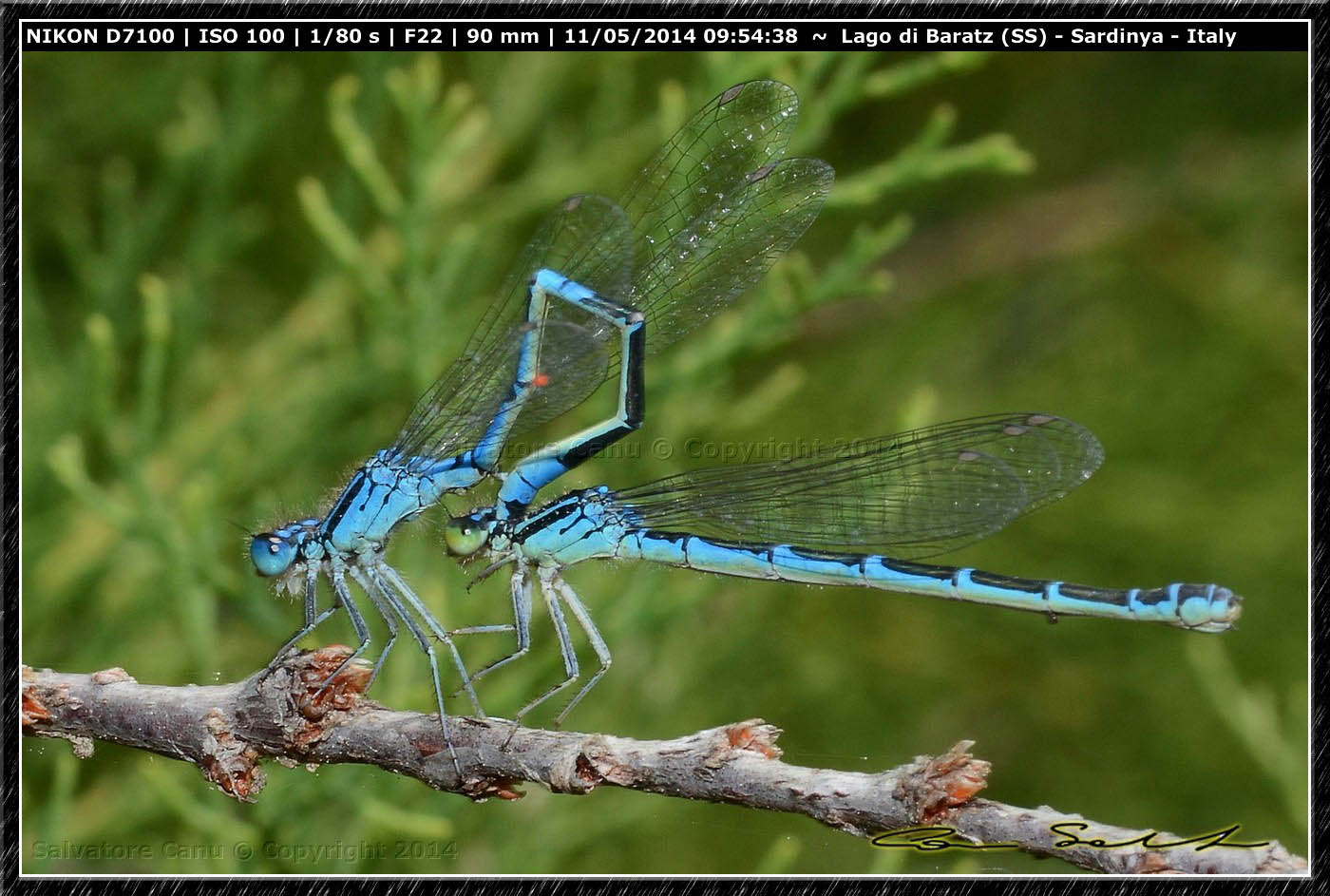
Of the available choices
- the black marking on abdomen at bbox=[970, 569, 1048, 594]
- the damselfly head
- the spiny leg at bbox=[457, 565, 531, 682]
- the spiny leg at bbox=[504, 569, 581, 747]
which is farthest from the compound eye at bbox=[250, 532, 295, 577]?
the black marking on abdomen at bbox=[970, 569, 1048, 594]

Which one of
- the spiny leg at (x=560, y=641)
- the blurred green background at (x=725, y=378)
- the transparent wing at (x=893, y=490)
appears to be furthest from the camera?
the blurred green background at (x=725, y=378)

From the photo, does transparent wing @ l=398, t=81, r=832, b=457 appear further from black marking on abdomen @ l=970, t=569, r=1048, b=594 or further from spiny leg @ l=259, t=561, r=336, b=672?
black marking on abdomen @ l=970, t=569, r=1048, b=594

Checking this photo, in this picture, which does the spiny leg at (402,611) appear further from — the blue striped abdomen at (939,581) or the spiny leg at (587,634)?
the blue striped abdomen at (939,581)

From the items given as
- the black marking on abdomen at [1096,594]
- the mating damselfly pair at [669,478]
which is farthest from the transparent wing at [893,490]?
the black marking on abdomen at [1096,594]

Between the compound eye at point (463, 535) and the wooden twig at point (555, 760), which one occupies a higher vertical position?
the compound eye at point (463, 535)

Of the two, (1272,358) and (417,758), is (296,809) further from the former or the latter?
(1272,358)

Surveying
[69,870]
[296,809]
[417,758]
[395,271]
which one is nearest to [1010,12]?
[395,271]

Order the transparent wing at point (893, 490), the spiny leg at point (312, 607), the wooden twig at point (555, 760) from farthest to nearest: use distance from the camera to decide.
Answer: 1. the transparent wing at point (893, 490)
2. the spiny leg at point (312, 607)
3. the wooden twig at point (555, 760)
